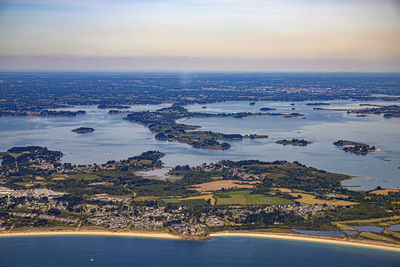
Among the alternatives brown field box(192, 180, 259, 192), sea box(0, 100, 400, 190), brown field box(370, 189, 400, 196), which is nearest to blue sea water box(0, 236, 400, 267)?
brown field box(192, 180, 259, 192)

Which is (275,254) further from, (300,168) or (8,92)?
(8,92)

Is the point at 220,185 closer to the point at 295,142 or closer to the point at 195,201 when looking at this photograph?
the point at 195,201

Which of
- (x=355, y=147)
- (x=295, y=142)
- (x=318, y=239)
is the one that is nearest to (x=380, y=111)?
(x=295, y=142)

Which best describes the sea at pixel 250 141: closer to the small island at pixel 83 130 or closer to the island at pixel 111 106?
the small island at pixel 83 130

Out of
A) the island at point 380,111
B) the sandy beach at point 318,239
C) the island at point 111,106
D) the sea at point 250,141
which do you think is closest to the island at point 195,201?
the sandy beach at point 318,239

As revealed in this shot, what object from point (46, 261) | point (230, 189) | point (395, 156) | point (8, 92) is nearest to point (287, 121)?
point (395, 156)

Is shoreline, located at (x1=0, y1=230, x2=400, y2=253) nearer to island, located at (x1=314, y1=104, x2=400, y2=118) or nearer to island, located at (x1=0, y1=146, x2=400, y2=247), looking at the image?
island, located at (x1=0, y1=146, x2=400, y2=247)
